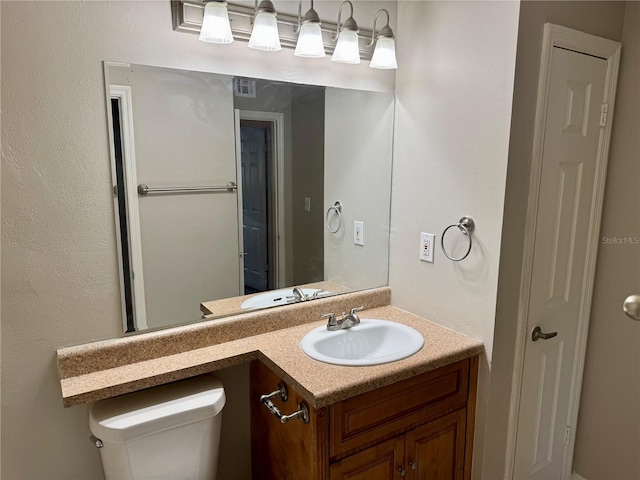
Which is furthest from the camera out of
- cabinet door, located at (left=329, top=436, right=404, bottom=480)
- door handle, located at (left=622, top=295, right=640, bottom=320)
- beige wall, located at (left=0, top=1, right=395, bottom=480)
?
cabinet door, located at (left=329, top=436, right=404, bottom=480)

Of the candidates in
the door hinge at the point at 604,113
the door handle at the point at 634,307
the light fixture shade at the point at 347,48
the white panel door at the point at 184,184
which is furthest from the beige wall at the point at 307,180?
the door handle at the point at 634,307

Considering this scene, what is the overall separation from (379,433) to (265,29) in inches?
55.3

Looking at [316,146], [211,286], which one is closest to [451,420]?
[211,286]

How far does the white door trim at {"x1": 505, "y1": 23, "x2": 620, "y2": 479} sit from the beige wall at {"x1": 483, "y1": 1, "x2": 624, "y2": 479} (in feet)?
0.07

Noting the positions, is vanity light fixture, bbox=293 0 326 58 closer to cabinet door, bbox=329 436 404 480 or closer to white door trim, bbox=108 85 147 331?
white door trim, bbox=108 85 147 331

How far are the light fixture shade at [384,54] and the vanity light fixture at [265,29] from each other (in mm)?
419

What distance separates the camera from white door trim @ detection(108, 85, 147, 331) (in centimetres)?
143

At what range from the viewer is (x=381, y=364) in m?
1.46

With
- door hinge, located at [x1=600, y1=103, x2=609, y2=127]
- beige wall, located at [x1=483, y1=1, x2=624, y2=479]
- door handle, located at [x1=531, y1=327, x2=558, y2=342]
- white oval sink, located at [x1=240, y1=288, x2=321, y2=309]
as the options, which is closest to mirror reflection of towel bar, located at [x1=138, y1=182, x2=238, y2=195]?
white oval sink, located at [x1=240, y1=288, x2=321, y2=309]

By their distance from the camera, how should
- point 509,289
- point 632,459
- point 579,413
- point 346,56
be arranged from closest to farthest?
point 509,289
point 346,56
point 632,459
point 579,413

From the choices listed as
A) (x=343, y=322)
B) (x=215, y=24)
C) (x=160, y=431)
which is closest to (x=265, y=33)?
(x=215, y=24)

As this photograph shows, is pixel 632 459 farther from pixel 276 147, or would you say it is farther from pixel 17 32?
pixel 17 32

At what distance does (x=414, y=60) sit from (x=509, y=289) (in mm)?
975

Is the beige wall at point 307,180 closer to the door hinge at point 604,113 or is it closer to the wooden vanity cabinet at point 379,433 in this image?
the wooden vanity cabinet at point 379,433
